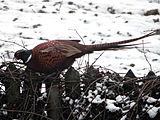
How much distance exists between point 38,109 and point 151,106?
29.4 inches

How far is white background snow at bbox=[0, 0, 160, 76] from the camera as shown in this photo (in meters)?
5.09

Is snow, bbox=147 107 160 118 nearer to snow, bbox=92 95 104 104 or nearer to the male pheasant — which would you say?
snow, bbox=92 95 104 104

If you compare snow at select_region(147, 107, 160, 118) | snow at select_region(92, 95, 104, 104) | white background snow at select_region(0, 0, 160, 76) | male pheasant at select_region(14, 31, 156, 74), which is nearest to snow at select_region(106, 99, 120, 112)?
snow at select_region(92, 95, 104, 104)

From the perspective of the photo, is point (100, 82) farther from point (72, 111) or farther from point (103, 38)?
point (103, 38)

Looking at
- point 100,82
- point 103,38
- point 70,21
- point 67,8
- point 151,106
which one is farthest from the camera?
point 67,8

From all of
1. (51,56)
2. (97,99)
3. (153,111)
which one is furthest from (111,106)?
(51,56)

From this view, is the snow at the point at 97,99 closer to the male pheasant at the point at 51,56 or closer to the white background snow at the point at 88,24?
the male pheasant at the point at 51,56

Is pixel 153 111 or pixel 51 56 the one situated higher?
pixel 51 56

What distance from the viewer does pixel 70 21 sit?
6699 mm

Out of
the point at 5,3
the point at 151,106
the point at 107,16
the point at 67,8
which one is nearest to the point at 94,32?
the point at 107,16

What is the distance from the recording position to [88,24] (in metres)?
6.61

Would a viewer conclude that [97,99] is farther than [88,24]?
No

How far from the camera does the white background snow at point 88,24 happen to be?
509cm

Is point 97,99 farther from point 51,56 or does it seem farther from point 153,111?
point 51,56
